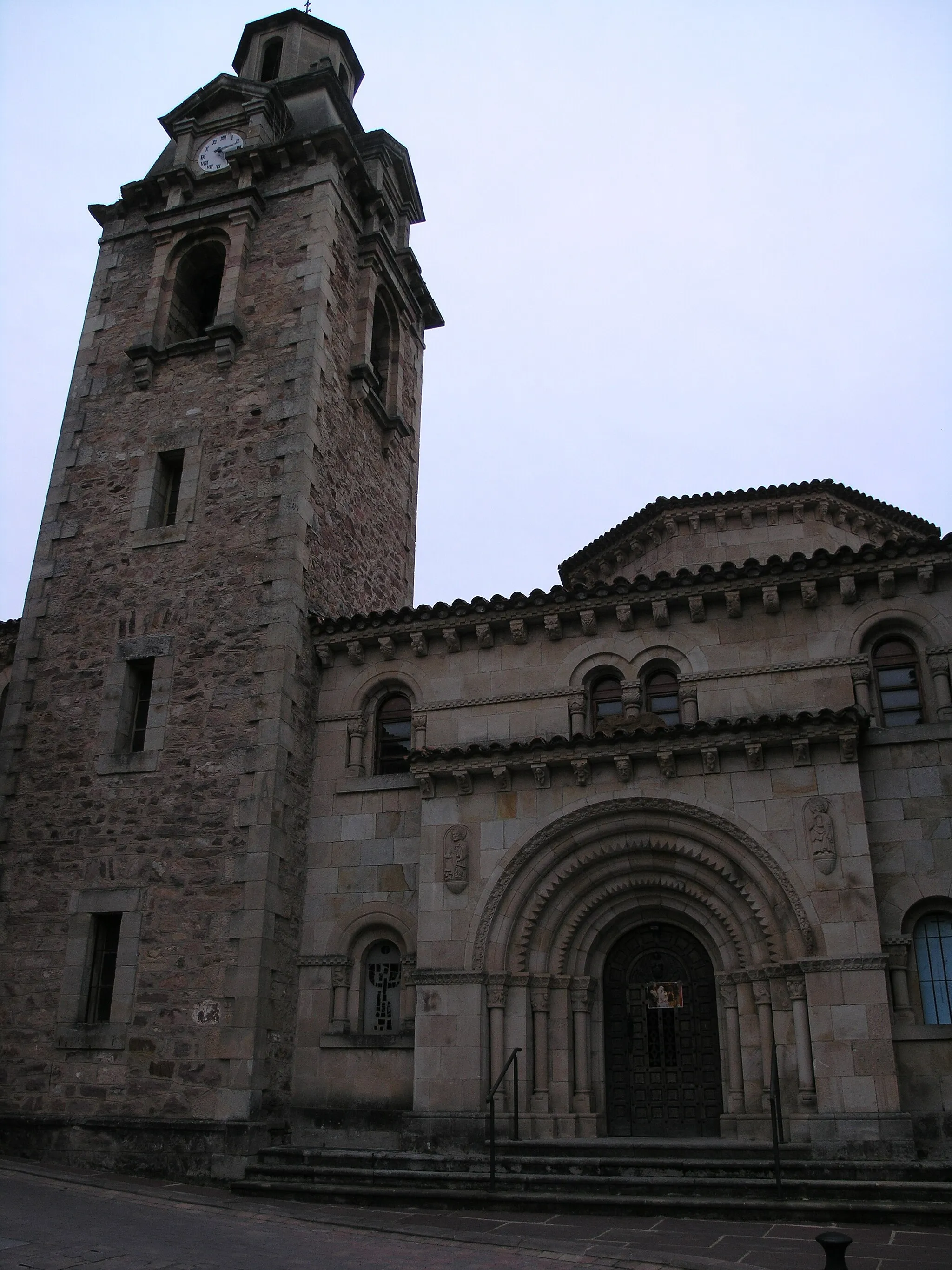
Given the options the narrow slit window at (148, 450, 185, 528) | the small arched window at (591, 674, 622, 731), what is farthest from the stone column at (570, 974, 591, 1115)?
the narrow slit window at (148, 450, 185, 528)

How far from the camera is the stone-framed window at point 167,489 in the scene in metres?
18.6

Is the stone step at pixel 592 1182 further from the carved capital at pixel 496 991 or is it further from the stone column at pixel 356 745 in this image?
the stone column at pixel 356 745

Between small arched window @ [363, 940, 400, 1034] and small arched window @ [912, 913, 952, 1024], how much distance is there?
7039 millimetres

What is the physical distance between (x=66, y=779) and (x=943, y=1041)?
42.6 ft

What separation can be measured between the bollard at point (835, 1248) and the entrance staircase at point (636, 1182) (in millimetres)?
3439

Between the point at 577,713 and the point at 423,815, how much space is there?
2.79m

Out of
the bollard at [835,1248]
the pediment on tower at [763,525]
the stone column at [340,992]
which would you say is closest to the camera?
the bollard at [835,1248]

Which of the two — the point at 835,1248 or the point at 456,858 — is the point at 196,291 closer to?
the point at 456,858

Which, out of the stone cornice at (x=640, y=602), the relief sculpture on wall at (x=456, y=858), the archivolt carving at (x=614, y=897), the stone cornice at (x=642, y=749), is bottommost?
the archivolt carving at (x=614, y=897)

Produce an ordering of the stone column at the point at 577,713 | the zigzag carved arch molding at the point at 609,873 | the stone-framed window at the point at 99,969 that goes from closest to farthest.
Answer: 1. the zigzag carved arch molding at the point at 609,873
2. the stone-framed window at the point at 99,969
3. the stone column at the point at 577,713

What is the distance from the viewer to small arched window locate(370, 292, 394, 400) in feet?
76.8

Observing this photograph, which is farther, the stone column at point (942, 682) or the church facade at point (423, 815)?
the stone column at point (942, 682)

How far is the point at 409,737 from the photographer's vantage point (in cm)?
1745

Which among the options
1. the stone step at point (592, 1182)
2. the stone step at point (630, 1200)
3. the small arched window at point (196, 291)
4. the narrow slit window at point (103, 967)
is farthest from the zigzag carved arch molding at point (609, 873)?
the small arched window at point (196, 291)
